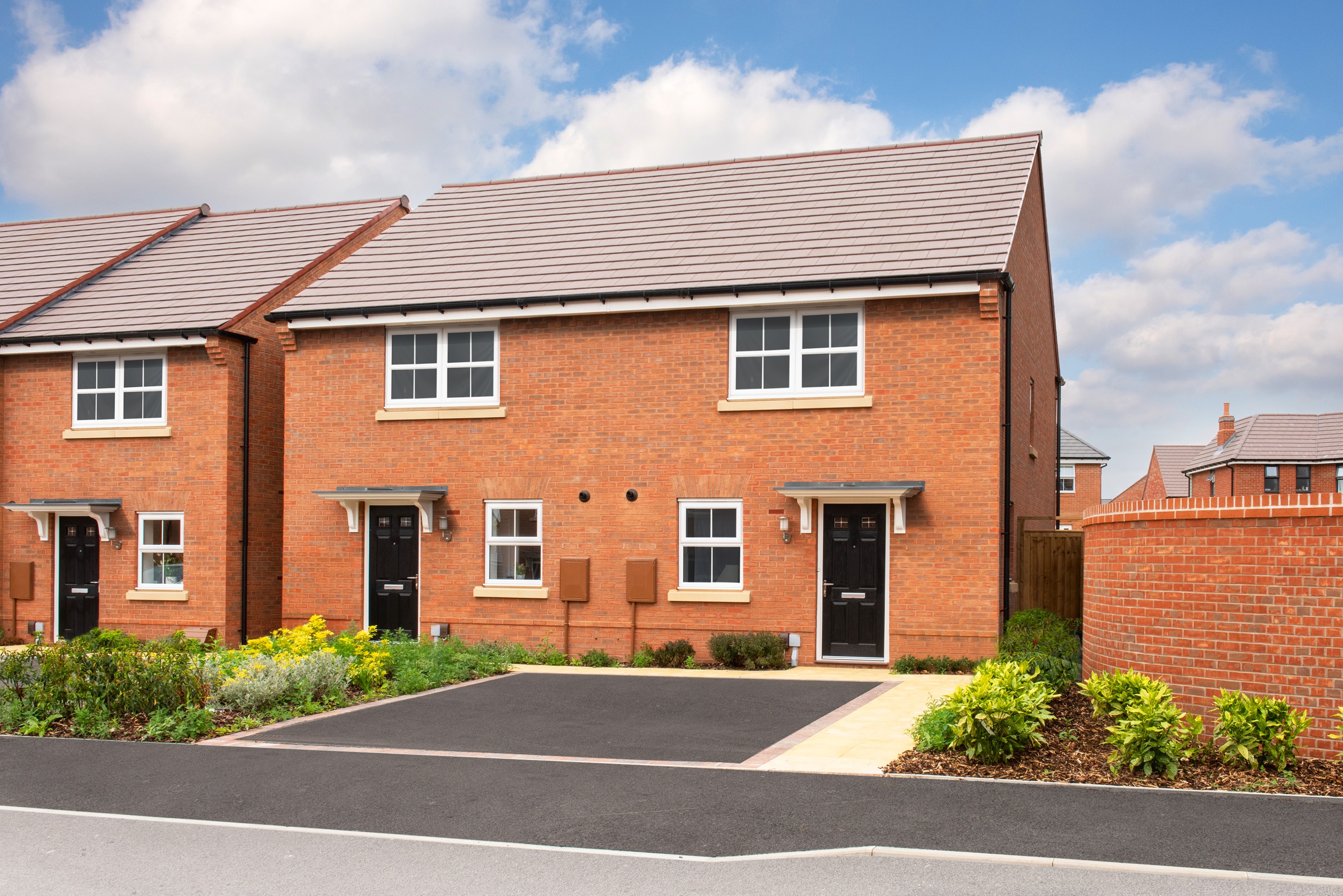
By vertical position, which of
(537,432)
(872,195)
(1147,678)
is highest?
(872,195)

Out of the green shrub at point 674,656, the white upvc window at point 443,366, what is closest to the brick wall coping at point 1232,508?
the green shrub at point 674,656

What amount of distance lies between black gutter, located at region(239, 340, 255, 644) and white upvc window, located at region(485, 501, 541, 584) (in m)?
4.59

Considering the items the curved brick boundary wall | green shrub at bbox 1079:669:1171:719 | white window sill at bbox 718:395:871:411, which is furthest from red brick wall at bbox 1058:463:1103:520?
green shrub at bbox 1079:669:1171:719

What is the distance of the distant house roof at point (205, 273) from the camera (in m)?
18.5

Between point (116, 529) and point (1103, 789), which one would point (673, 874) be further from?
point (116, 529)

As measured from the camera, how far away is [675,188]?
62.6 ft

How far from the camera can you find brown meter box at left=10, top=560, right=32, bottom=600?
61.0ft

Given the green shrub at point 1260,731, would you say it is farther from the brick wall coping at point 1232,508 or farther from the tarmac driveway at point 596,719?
the tarmac driveway at point 596,719

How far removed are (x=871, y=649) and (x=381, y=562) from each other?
757 centimetres

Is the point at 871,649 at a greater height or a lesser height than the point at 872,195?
lesser

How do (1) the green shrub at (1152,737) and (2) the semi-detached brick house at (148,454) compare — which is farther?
(2) the semi-detached brick house at (148,454)

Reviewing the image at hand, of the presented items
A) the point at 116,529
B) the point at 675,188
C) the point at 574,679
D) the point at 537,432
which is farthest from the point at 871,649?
the point at 116,529

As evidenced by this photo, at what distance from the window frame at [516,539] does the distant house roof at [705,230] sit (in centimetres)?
302

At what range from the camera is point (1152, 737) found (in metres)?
7.72
